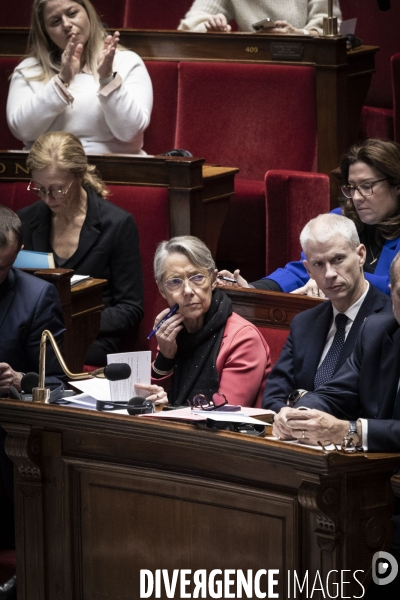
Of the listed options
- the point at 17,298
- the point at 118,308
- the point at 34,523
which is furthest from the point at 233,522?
the point at 118,308

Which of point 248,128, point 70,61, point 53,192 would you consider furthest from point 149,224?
point 248,128

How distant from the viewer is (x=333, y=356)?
2.28 meters

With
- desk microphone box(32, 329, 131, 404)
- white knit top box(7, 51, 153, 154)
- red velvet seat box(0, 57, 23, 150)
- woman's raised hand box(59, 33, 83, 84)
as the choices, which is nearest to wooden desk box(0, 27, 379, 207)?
red velvet seat box(0, 57, 23, 150)

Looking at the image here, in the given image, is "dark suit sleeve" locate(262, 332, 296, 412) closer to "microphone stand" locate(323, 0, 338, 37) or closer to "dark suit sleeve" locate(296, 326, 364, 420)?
"dark suit sleeve" locate(296, 326, 364, 420)

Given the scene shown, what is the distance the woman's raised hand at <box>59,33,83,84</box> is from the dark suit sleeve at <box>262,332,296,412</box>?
1459 mm

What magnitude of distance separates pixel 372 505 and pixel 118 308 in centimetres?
147

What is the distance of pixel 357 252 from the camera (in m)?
2.34

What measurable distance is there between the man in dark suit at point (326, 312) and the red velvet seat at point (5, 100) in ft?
6.51

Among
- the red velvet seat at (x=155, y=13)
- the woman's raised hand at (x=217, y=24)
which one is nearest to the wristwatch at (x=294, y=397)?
the woman's raised hand at (x=217, y=24)

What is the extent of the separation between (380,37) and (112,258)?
187 centimetres

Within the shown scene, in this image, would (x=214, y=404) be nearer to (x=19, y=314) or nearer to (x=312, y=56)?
(x=19, y=314)

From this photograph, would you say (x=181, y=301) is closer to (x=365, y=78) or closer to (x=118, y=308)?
(x=118, y=308)

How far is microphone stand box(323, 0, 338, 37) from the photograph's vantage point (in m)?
3.62

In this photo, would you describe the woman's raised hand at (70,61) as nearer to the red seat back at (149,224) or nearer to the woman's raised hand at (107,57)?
the woman's raised hand at (107,57)
